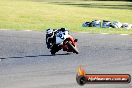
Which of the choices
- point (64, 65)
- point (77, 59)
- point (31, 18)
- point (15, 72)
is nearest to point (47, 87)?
point (15, 72)

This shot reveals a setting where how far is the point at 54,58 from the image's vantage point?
13.8 meters

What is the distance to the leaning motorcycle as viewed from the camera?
14.3m

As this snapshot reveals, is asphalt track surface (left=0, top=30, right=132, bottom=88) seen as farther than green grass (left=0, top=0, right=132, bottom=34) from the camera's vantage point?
No

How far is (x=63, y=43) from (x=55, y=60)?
1219 millimetres

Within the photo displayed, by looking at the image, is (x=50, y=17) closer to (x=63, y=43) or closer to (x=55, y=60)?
(x=63, y=43)

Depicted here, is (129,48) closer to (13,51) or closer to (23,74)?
(13,51)

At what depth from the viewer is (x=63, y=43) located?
47.5 ft

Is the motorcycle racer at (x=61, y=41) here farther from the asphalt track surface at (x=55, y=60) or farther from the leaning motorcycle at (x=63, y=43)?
the asphalt track surface at (x=55, y=60)

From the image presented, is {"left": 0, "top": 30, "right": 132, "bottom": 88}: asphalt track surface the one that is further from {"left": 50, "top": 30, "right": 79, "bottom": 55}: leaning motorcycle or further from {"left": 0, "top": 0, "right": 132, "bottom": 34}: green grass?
{"left": 0, "top": 0, "right": 132, "bottom": 34}: green grass

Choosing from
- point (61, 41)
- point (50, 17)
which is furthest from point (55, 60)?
point (50, 17)

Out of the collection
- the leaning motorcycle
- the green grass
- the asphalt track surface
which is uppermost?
the green grass

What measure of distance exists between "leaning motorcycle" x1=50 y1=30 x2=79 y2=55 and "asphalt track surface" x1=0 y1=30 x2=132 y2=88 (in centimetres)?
20

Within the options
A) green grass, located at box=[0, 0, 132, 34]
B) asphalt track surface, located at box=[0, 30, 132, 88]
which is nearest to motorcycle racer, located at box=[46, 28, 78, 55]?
asphalt track surface, located at box=[0, 30, 132, 88]

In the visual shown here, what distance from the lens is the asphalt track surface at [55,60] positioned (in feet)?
34.1
